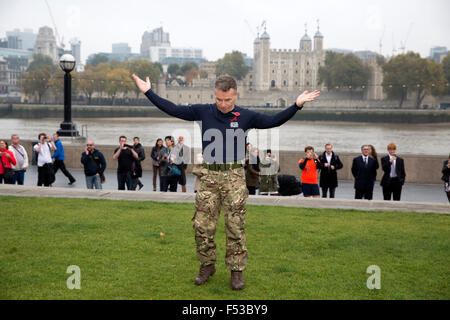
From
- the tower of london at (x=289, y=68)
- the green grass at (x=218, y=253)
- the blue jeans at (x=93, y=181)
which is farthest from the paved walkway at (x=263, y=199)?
the tower of london at (x=289, y=68)

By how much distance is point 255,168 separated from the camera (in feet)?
40.1

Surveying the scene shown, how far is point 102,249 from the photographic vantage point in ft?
20.2

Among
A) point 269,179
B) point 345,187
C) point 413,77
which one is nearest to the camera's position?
point 269,179

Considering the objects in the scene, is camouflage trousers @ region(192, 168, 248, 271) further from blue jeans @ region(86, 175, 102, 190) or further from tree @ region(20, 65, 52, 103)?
tree @ region(20, 65, 52, 103)

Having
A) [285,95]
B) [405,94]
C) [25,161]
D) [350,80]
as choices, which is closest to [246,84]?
[285,95]

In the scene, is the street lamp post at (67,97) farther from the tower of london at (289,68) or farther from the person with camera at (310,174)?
the tower of london at (289,68)

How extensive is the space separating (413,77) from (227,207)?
99.5 metres


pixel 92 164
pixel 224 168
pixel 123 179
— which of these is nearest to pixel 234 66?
pixel 123 179

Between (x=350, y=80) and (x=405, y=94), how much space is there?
1354 centimetres

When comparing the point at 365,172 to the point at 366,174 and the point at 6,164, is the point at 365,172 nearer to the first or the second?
the point at 366,174

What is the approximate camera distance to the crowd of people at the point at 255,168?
10.8m

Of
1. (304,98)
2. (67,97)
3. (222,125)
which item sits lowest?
(222,125)

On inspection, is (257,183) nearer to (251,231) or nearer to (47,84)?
(251,231)
